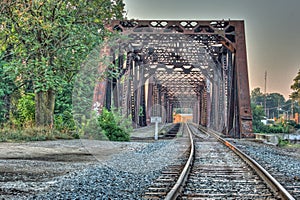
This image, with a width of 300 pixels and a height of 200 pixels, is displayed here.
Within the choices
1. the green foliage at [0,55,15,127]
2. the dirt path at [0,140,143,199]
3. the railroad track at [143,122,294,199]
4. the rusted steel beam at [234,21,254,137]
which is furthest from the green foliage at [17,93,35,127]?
the railroad track at [143,122,294,199]

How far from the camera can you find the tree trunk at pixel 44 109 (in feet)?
56.4

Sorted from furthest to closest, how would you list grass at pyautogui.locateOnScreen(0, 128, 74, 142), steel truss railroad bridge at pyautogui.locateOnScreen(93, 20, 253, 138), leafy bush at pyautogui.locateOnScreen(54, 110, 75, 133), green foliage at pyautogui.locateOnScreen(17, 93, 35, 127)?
1. steel truss railroad bridge at pyautogui.locateOnScreen(93, 20, 253, 138)
2. green foliage at pyautogui.locateOnScreen(17, 93, 35, 127)
3. leafy bush at pyautogui.locateOnScreen(54, 110, 75, 133)
4. grass at pyautogui.locateOnScreen(0, 128, 74, 142)

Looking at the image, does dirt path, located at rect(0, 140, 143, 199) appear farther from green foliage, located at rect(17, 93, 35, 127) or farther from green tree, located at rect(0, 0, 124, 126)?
green foliage, located at rect(17, 93, 35, 127)

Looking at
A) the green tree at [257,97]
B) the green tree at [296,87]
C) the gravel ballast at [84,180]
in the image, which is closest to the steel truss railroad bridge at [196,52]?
the gravel ballast at [84,180]

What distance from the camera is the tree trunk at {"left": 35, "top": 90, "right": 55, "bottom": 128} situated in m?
17.2

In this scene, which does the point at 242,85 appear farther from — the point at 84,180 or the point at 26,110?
the point at 84,180

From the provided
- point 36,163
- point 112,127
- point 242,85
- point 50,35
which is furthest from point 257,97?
point 36,163

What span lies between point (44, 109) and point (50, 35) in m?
3.32

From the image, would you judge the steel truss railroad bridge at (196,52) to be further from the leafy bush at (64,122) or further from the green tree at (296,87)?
the green tree at (296,87)

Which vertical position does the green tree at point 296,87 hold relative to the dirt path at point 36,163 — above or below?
above

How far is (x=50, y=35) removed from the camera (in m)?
15.4

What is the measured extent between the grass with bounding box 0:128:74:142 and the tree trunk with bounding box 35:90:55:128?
2.12ft

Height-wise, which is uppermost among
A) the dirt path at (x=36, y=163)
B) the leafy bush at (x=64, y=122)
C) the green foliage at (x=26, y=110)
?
the green foliage at (x=26, y=110)

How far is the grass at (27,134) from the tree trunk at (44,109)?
647mm
